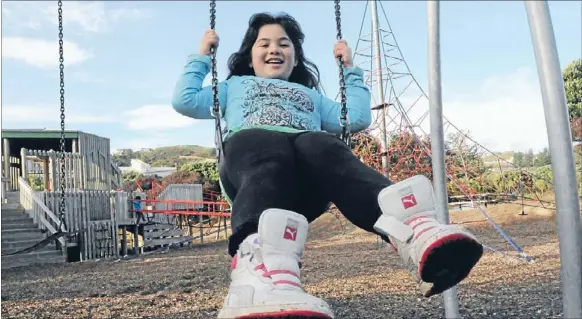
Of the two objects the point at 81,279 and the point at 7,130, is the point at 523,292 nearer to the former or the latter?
the point at 81,279

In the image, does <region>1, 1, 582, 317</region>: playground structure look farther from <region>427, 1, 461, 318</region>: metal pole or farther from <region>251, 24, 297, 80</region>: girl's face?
<region>251, 24, 297, 80</region>: girl's face

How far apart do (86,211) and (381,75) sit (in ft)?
12.4

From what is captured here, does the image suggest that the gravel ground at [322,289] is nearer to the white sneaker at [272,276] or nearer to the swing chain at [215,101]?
the swing chain at [215,101]

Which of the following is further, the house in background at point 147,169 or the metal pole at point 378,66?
the house in background at point 147,169

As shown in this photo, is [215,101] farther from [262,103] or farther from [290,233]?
[290,233]

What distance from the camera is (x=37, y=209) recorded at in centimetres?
630

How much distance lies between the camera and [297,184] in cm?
108

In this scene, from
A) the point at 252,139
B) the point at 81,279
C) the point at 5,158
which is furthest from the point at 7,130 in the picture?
the point at 252,139

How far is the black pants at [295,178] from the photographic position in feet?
3.22

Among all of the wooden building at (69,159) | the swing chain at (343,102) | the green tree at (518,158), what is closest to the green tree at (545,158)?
the swing chain at (343,102)

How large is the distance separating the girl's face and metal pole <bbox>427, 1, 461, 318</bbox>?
0.57 m

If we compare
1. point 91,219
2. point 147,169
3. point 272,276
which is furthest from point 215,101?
point 147,169

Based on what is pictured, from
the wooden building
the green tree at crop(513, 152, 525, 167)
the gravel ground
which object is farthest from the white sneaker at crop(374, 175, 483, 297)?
the wooden building

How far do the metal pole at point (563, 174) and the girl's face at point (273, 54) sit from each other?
2.69ft
